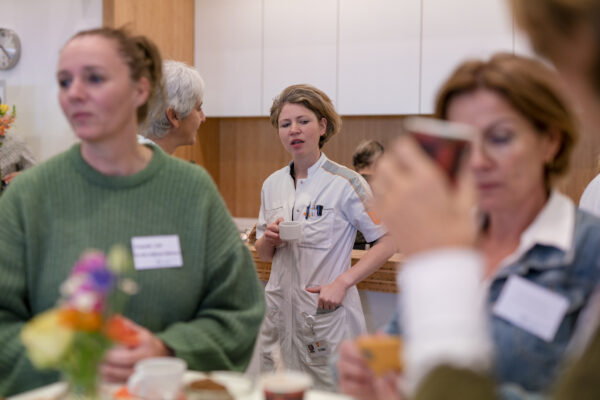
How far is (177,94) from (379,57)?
2.81 meters

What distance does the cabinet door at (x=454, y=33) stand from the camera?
427cm

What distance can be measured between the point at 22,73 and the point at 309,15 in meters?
2.36

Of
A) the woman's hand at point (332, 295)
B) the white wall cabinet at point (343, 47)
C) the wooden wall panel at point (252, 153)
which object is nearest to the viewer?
the woman's hand at point (332, 295)

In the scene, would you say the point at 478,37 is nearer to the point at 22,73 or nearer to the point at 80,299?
the point at 22,73

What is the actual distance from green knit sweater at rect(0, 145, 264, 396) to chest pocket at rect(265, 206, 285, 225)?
3.44 feet

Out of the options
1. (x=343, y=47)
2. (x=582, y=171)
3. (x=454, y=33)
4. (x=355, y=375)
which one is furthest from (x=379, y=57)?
(x=355, y=375)

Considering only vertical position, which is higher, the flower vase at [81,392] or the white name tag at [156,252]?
the white name tag at [156,252]

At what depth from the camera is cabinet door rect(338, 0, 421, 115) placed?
14.8 ft

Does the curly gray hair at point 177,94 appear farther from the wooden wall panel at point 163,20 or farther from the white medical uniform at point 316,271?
the wooden wall panel at point 163,20

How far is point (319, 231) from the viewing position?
2.36 m

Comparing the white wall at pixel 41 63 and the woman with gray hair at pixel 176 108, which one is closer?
the woman with gray hair at pixel 176 108

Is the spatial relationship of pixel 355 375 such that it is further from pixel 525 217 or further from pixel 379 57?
pixel 379 57

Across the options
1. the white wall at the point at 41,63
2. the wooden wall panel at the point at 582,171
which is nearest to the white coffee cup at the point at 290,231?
the white wall at the point at 41,63

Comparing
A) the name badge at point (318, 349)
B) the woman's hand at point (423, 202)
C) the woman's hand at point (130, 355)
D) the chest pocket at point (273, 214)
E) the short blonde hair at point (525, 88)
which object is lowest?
the name badge at point (318, 349)
